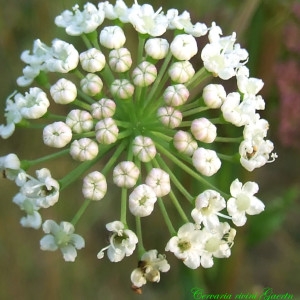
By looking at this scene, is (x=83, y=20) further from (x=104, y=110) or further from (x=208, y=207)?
(x=208, y=207)

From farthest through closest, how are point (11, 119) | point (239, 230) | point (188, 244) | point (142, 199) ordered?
point (239, 230) < point (11, 119) < point (188, 244) < point (142, 199)

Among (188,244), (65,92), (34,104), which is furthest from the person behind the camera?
(34,104)

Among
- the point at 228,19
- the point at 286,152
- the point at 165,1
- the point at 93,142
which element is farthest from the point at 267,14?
the point at 286,152

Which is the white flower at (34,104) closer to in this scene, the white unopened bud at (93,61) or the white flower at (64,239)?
the white unopened bud at (93,61)

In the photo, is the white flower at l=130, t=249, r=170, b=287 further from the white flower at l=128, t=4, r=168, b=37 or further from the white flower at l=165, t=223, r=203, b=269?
the white flower at l=128, t=4, r=168, b=37

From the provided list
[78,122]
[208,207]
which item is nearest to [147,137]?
[78,122]

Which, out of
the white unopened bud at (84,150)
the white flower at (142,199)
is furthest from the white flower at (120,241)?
the white unopened bud at (84,150)
